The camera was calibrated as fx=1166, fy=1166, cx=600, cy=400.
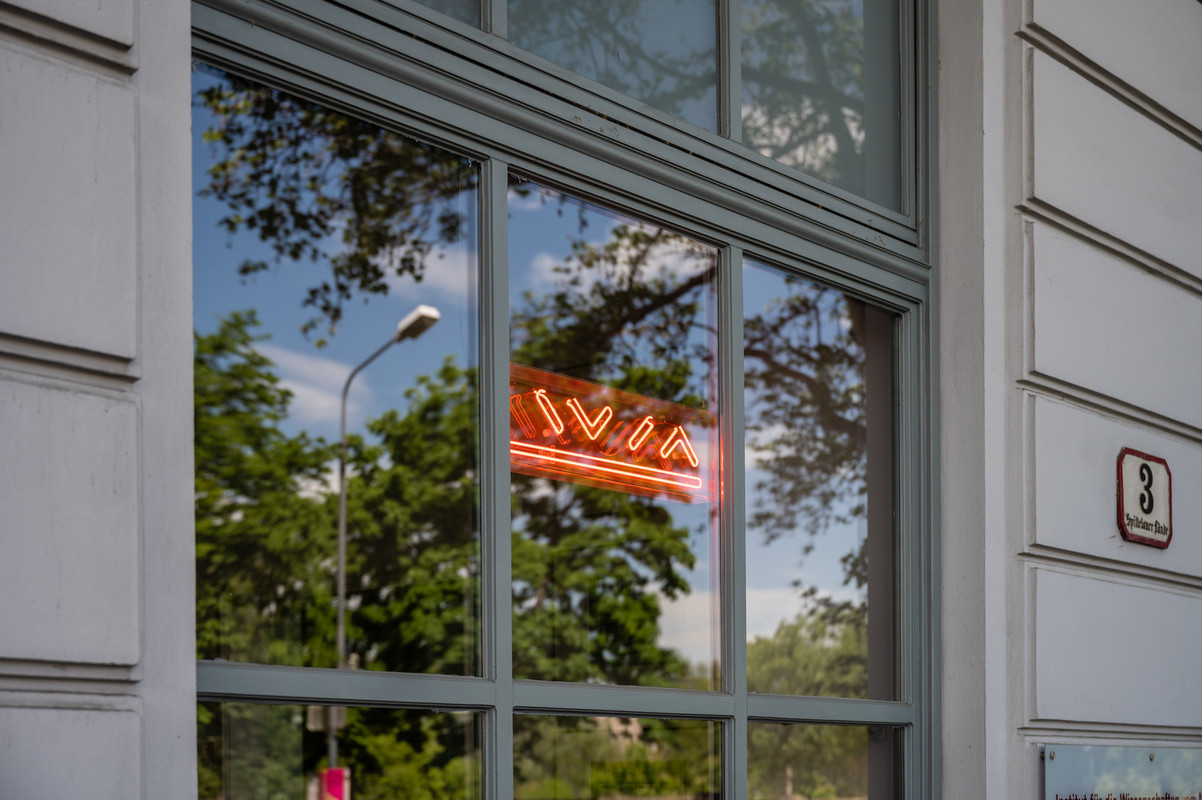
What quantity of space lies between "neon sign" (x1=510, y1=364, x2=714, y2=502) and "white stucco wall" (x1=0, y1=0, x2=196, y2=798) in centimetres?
120

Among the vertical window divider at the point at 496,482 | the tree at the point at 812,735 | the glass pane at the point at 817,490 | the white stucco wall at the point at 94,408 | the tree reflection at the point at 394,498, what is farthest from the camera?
the tree reflection at the point at 394,498

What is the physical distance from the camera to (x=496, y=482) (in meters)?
2.06

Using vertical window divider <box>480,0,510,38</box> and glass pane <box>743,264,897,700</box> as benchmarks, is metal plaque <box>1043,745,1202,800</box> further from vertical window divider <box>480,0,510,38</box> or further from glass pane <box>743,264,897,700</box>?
vertical window divider <box>480,0,510,38</box>

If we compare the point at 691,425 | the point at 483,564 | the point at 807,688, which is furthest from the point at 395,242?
the point at 483,564

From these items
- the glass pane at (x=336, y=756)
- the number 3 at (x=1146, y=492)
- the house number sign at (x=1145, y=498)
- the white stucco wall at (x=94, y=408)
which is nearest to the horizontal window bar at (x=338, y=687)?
the white stucco wall at (x=94, y=408)

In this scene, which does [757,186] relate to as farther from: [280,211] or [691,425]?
[280,211]

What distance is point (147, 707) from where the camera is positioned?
1.42 meters

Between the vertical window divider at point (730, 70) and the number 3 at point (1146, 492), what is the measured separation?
148cm

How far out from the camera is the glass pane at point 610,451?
11.6ft

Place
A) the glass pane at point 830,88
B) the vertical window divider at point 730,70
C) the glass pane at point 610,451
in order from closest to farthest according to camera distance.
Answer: the vertical window divider at point 730,70 → the glass pane at point 830,88 → the glass pane at point 610,451

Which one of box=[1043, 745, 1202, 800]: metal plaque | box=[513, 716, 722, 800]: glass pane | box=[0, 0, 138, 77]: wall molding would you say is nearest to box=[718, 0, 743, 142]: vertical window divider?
box=[0, 0, 138, 77]: wall molding

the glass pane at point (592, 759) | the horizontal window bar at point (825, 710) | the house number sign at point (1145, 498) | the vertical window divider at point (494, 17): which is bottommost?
the glass pane at point (592, 759)

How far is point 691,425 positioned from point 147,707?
7.14ft

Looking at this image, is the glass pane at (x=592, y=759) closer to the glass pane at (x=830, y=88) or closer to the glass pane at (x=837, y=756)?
the glass pane at (x=837, y=756)
